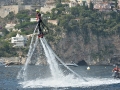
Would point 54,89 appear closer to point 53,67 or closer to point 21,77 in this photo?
point 53,67

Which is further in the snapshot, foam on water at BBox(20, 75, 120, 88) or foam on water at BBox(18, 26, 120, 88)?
foam on water at BBox(20, 75, 120, 88)

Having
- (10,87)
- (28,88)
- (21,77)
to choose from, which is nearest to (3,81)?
(21,77)

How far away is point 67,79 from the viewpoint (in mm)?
116750

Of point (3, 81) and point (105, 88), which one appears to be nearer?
point (105, 88)

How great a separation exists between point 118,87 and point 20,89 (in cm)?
1468

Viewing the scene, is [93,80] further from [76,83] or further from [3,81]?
[3,81]

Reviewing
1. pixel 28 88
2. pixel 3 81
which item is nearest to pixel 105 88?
pixel 28 88

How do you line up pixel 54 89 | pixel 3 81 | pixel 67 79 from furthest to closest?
1. pixel 3 81
2. pixel 67 79
3. pixel 54 89

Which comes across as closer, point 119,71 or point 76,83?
point 76,83

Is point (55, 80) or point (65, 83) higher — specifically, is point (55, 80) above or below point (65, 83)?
above

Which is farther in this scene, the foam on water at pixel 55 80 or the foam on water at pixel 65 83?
the foam on water at pixel 65 83

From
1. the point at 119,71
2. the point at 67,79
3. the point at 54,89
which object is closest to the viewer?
the point at 54,89

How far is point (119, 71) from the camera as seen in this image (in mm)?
126188

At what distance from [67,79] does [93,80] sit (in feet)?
17.2
